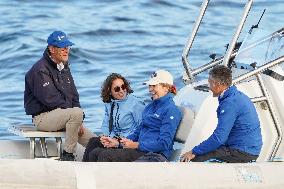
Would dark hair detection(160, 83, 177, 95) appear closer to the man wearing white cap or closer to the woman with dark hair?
the man wearing white cap

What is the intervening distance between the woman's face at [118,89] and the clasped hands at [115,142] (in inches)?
Answer: 16.5

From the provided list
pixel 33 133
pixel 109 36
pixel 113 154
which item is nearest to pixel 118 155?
pixel 113 154

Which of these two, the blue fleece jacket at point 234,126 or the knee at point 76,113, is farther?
the knee at point 76,113

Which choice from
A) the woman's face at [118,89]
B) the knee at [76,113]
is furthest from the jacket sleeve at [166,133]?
the knee at [76,113]

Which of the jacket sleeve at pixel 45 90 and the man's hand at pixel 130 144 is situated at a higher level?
the jacket sleeve at pixel 45 90

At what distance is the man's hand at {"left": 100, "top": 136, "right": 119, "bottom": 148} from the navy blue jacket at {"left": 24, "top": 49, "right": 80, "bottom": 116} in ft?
1.81

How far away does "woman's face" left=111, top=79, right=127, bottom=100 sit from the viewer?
8953mm

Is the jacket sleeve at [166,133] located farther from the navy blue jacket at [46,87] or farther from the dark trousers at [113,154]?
the navy blue jacket at [46,87]

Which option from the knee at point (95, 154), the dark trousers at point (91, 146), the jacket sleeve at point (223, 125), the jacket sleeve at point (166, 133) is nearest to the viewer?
the jacket sleeve at point (223, 125)

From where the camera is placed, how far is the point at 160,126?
27.8 ft

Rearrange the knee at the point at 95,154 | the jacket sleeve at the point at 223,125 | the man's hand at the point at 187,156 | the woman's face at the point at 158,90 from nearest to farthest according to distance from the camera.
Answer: the jacket sleeve at the point at 223,125
the man's hand at the point at 187,156
the woman's face at the point at 158,90
the knee at the point at 95,154

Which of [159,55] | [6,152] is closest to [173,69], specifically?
[159,55]

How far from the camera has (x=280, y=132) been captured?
28.5 ft

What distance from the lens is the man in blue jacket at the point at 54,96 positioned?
8961 millimetres
